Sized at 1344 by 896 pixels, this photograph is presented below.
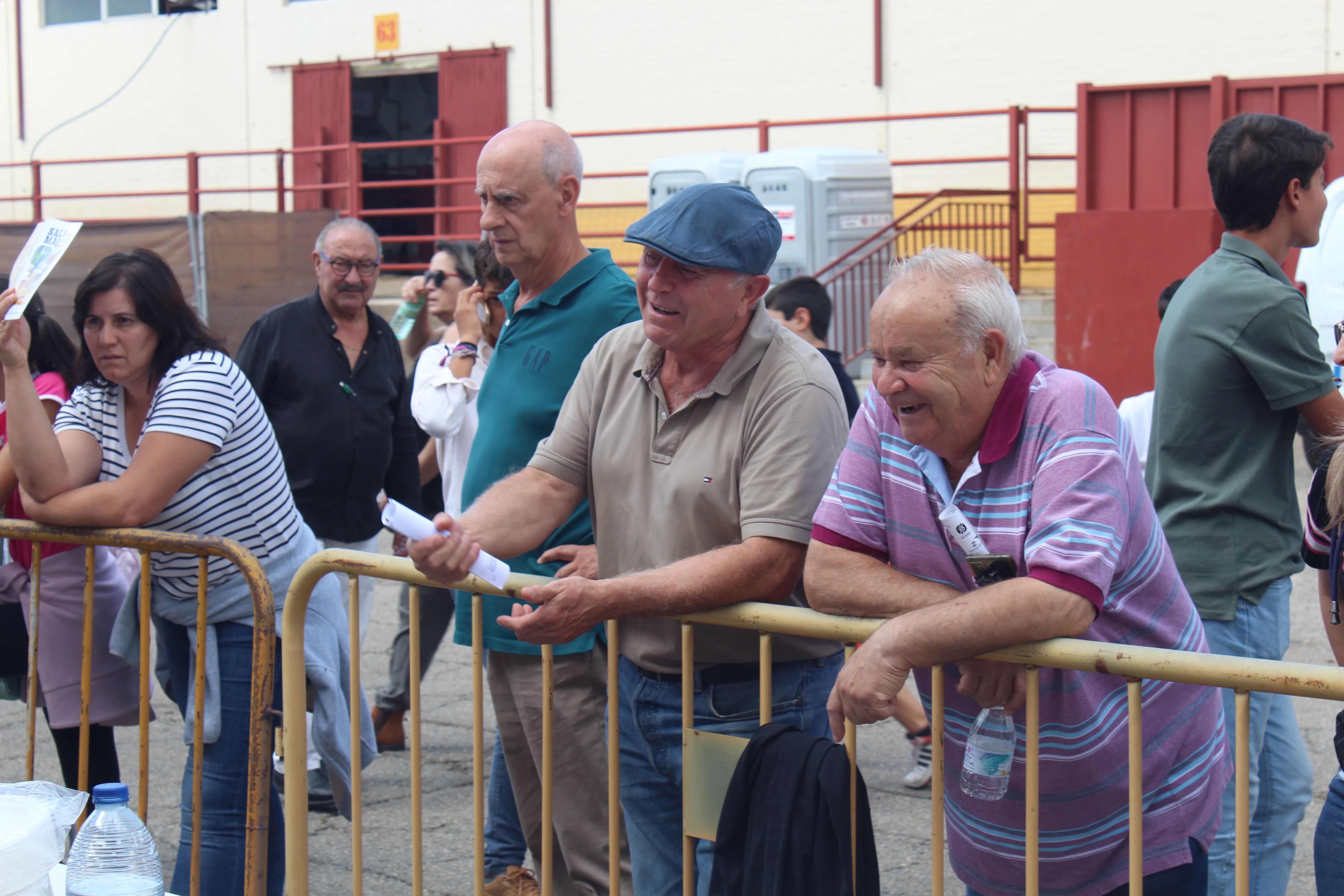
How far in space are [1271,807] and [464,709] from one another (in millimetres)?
3500

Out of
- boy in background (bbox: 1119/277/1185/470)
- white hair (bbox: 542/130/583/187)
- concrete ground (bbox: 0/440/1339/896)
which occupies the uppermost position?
white hair (bbox: 542/130/583/187)

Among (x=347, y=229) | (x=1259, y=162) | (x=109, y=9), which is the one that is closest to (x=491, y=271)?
(x=347, y=229)

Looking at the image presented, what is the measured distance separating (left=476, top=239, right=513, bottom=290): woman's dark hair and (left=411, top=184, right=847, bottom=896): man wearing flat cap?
Answer: 1436 millimetres

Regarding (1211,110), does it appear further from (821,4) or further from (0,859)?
(0,859)

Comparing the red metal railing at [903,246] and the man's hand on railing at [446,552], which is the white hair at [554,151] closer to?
the man's hand on railing at [446,552]

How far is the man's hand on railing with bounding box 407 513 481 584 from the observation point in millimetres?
2502

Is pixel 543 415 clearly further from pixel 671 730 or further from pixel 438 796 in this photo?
pixel 438 796

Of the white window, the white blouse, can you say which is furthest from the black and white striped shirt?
the white window

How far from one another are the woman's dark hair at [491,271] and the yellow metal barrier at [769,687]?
144 centimetres

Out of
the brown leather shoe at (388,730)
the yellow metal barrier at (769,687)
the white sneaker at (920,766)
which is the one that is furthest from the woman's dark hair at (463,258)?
the yellow metal barrier at (769,687)

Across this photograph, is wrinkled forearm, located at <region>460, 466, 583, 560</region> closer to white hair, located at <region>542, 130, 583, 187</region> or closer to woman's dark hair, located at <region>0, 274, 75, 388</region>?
white hair, located at <region>542, 130, 583, 187</region>

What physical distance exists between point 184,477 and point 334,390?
5.70 ft

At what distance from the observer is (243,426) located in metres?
3.46

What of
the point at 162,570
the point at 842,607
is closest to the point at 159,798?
the point at 162,570
